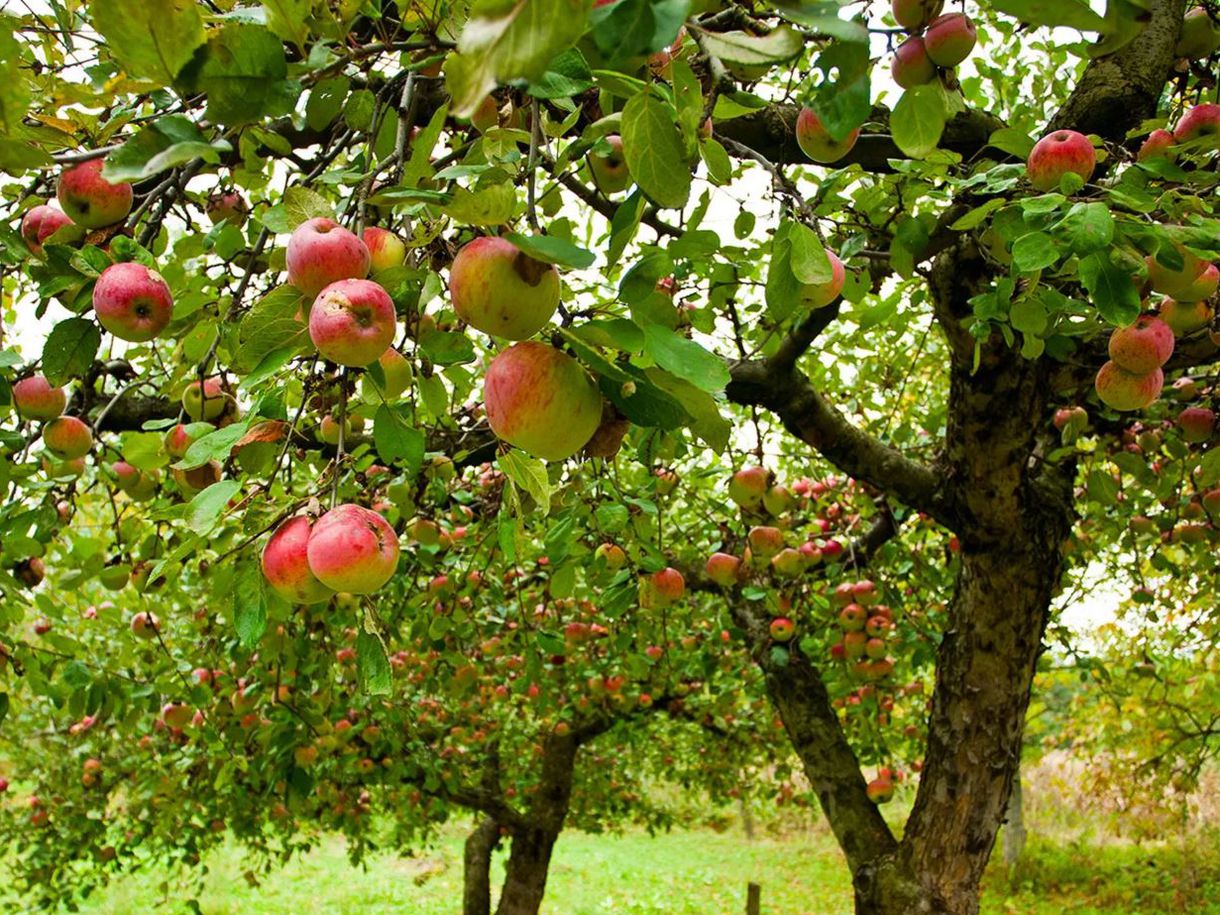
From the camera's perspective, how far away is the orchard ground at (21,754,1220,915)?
31.6 ft

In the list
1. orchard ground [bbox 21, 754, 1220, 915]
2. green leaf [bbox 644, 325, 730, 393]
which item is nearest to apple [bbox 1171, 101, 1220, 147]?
green leaf [bbox 644, 325, 730, 393]

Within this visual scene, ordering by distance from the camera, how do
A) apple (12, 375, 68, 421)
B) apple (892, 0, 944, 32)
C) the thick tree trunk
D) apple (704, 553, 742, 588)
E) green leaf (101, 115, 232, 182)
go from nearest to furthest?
1. green leaf (101, 115, 232, 182)
2. apple (892, 0, 944, 32)
3. apple (12, 375, 68, 421)
4. apple (704, 553, 742, 588)
5. the thick tree trunk

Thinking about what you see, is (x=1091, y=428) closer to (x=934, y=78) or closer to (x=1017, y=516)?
(x=1017, y=516)

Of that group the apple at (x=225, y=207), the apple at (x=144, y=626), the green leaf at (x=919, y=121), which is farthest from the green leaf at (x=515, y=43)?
the apple at (x=144, y=626)

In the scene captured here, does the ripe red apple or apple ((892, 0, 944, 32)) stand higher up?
apple ((892, 0, 944, 32))

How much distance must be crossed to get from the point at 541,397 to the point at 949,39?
101cm

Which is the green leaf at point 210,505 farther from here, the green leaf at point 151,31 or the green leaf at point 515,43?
the green leaf at point 515,43

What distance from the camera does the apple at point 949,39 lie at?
140 cm

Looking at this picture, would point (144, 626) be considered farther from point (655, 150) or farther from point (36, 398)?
point (655, 150)

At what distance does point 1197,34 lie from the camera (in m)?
2.18

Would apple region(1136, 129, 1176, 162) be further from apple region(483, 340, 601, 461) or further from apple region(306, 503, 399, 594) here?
apple region(306, 503, 399, 594)

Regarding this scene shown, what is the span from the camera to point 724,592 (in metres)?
4.24

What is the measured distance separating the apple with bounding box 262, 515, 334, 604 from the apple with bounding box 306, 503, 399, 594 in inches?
0.8

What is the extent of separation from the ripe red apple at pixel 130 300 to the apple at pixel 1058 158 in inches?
54.3
